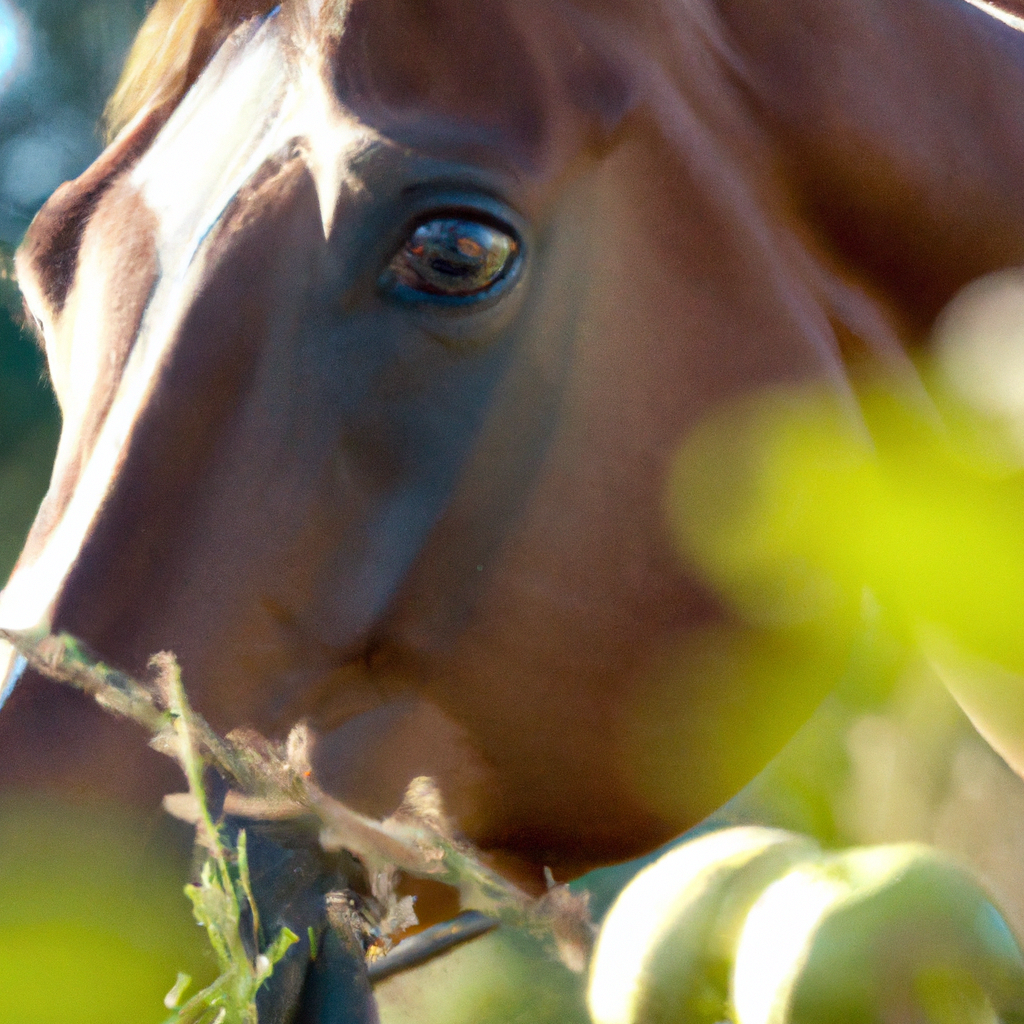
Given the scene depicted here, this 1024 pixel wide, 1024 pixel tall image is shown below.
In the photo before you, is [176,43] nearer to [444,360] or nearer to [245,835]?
[444,360]

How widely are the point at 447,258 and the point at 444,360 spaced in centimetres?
6

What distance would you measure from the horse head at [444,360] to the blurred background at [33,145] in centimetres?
170

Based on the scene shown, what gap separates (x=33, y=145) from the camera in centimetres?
290

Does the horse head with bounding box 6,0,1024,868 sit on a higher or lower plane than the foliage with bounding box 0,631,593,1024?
higher

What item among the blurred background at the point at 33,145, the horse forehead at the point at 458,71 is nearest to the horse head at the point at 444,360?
the horse forehead at the point at 458,71

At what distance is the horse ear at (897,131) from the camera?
712 mm

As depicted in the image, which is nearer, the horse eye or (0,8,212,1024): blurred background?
(0,8,212,1024): blurred background

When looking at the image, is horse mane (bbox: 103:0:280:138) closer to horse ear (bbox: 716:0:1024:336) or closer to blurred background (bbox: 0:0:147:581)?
horse ear (bbox: 716:0:1024:336)

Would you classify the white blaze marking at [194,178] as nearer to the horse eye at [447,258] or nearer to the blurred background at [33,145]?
the horse eye at [447,258]

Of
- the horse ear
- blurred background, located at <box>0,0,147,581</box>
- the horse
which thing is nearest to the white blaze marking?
the horse

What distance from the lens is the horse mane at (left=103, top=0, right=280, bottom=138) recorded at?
68 centimetres

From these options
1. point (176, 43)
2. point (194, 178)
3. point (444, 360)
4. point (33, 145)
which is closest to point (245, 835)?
point (444, 360)

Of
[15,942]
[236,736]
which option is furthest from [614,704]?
[15,942]

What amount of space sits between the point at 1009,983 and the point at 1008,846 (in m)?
0.75
